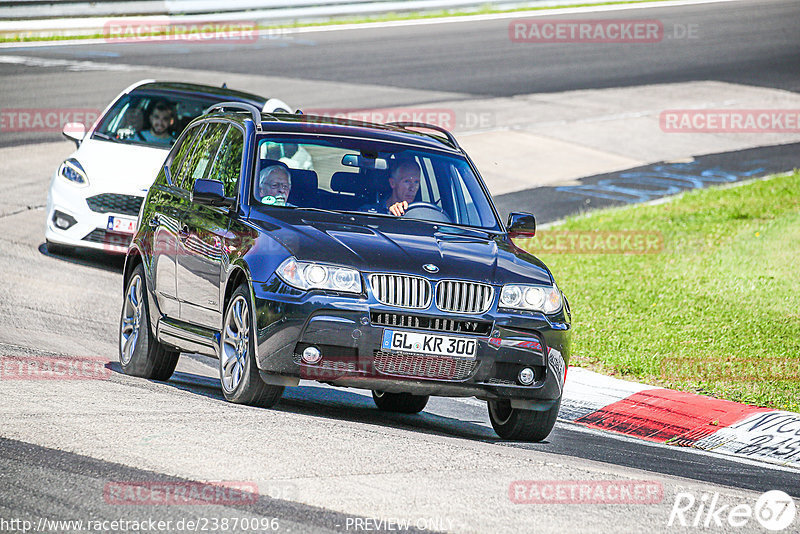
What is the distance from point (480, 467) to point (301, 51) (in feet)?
81.4

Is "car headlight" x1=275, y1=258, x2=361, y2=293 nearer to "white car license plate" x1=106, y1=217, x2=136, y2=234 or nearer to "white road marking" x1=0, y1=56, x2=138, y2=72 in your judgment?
"white car license plate" x1=106, y1=217, x2=136, y2=234

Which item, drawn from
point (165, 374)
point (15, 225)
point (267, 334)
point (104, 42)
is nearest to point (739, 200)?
point (15, 225)

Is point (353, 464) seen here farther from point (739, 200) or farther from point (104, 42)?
point (104, 42)

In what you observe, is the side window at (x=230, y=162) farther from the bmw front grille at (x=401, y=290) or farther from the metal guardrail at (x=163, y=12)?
the metal guardrail at (x=163, y=12)

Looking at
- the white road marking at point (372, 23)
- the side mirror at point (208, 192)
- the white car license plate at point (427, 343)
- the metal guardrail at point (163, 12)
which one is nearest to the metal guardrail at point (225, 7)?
the metal guardrail at point (163, 12)

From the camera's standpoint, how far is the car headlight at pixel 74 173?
13.6m

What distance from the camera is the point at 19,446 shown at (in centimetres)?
602

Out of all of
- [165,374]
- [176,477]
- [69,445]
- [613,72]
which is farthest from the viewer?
[613,72]

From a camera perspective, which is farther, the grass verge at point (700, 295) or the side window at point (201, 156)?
the grass verge at point (700, 295)

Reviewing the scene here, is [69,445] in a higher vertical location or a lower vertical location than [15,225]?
higher

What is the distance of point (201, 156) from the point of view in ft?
30.5

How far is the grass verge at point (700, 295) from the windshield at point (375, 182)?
2660mm

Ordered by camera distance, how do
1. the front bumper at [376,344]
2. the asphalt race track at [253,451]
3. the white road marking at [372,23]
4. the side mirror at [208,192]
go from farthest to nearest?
1. the white road marking at [372,23]
2. the side mirror at [208,192]
3. the front bumper at [376,344]
4. the asphalt race track at [253,451]

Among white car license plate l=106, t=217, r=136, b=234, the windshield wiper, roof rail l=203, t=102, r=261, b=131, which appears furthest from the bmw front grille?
the windshield wiper
